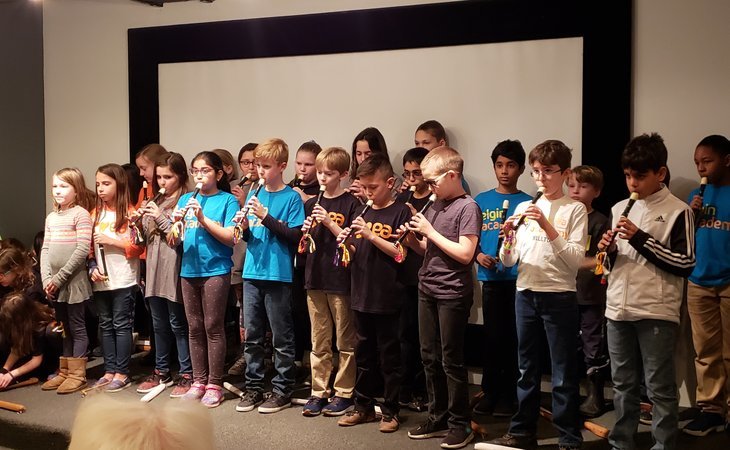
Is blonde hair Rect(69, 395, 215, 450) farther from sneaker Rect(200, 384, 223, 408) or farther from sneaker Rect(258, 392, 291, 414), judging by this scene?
sneaker Rect(200, 384, 223, 408)

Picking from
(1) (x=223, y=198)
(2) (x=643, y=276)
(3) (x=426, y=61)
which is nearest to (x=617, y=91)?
(3) (x=426, y=61)

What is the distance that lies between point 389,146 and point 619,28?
155cm

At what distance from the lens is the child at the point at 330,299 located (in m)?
3.78

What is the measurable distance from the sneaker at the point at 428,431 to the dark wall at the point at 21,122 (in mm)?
3750

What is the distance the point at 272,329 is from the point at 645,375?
1899 mm

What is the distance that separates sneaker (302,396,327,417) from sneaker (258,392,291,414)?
127 mm

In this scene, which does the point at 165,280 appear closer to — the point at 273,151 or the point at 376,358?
the point at 273,151

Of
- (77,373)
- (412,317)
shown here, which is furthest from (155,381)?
(412,317)

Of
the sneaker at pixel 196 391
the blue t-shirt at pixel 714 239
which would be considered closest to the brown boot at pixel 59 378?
the sneaker at pixel 196 391

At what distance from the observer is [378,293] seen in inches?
139

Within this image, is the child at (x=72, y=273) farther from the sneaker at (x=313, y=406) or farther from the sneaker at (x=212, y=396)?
the sneaker at (x=313, y=406)

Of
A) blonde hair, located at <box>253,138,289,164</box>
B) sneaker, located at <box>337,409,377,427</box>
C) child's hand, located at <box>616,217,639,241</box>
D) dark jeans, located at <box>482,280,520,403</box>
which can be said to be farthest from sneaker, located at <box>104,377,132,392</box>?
child's hand, located at <box>616,217,639,241</box>

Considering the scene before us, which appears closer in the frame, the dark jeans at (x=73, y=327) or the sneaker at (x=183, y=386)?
the sneaker at (x=183, y=386)

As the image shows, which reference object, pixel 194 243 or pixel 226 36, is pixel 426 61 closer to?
pixel 226 36
